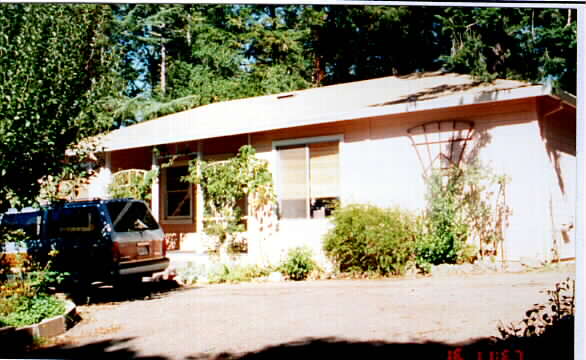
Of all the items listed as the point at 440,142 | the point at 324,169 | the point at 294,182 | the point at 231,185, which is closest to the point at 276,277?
the point at 294,182

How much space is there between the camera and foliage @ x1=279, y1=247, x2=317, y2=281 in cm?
1066

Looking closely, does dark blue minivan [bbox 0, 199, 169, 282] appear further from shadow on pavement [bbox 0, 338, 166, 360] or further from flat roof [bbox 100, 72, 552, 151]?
shadow on pavement [bbox 0, 338, 166, 360]

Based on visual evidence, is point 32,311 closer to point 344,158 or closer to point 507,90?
point 344,158

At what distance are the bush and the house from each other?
0.82 metres

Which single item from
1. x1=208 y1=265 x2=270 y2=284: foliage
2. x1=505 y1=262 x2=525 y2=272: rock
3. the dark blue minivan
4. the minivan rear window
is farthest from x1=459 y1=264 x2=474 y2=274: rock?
the minivan rear window

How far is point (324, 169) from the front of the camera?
1180 centimetres

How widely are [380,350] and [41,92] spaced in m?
5.29

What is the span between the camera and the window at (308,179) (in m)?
11.7

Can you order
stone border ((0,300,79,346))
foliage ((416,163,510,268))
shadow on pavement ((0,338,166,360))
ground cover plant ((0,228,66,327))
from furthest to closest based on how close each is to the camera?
foliage ((416,163,510,268)) < ground cover plant ((0,228,66,327)) < stone border ((0,300,79,346)) < shadow on pavement ((0,338,166,360))

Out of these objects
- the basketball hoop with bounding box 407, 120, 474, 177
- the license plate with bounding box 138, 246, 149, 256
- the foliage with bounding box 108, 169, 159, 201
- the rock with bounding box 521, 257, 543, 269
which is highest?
the basketball hoop with bounding box 407, 120, 474, 177

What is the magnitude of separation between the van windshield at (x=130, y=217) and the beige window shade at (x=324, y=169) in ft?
12.5

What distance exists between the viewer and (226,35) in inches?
835

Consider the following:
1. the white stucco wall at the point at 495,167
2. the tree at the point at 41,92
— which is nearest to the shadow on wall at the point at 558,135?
the white stucco wall at the point at 495,167
